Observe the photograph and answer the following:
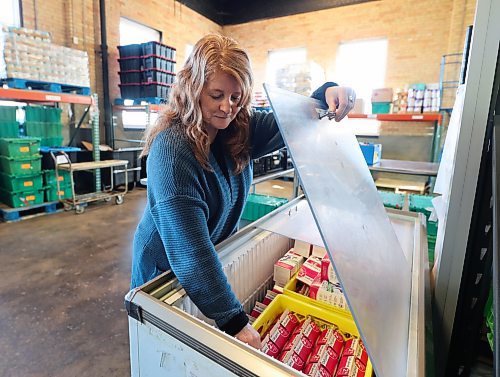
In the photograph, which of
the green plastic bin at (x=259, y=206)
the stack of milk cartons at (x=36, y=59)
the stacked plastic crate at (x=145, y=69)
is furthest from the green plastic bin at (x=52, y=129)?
the green plastic bin at (x=259, y=206)

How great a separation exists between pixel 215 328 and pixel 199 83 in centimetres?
59

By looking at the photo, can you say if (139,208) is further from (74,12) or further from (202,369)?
(202,369)

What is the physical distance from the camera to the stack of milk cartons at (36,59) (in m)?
3.58

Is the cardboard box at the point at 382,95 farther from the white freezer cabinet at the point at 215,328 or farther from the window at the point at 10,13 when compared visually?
the window at the point at 10,13

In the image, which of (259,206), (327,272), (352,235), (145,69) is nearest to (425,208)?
(259,206)

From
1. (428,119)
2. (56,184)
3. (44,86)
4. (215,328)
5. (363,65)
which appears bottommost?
(56,184)

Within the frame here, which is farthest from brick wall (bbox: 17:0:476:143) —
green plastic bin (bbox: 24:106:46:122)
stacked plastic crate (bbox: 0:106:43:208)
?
stacked plastic crate (bbox: 0:106:43:208)

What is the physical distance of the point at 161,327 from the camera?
646 millimetres

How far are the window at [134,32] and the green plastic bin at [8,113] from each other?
2733 millimetres

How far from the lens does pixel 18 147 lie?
3637 mm

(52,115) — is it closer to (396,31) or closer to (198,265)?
(198,265)

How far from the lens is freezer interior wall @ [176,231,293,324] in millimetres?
985

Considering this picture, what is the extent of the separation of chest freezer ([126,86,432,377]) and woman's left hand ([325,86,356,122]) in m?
0.04

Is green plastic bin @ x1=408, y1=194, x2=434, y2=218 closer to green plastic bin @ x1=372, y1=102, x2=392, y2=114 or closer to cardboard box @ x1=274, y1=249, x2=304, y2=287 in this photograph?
cardboard box @ x1=274, y1=249, x2=304, y2=287
